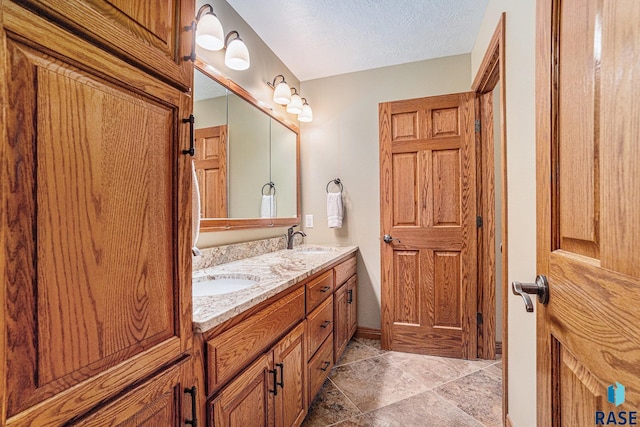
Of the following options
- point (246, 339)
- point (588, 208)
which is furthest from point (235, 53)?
point (588, 208)

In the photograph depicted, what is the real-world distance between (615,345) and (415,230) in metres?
1.90

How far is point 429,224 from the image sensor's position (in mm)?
2316

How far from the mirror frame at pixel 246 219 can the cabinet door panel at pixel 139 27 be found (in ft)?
2.71

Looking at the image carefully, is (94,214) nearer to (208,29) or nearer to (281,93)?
(208,29)

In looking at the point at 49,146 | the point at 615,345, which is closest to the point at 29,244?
the point at 49,146

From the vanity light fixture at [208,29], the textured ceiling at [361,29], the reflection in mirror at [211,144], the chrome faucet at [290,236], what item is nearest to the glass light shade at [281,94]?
the textured ceiling at [361,29]

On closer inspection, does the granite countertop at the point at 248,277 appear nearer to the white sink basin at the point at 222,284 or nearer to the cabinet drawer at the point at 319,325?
the white sink basin at the point at 222,284

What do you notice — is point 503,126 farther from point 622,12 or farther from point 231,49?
point 231,49

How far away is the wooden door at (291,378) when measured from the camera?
1.21 m

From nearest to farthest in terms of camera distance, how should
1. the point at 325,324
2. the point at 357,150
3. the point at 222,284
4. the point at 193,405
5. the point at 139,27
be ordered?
the point at 139,27 < the point at 193,405 < the point at 222,284 < the point at 325,324 < the point at 357,150

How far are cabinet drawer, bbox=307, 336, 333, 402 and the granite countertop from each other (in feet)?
1.69

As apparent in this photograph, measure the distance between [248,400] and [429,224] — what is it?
72.2 inches

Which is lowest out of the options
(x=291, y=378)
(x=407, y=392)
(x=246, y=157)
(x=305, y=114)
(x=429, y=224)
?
(x=407, y=392)

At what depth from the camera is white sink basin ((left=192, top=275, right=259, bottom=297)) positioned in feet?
4.40
